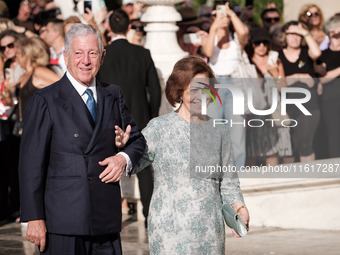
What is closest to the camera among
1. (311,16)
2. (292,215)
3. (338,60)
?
(292,215)

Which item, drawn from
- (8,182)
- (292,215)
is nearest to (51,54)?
(8,182)

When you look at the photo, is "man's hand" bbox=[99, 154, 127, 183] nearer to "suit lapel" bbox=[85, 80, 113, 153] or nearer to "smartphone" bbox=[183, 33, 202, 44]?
"suit lapel" bbox=[85, 80, 113, 153]

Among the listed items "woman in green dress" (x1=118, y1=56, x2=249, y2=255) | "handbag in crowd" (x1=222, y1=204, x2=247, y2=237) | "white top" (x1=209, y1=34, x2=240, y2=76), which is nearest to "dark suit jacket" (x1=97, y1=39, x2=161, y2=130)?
"white top" (x1=209, y1=34, x2=240, y2=76)

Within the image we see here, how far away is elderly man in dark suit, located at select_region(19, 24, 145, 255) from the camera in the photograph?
5.76 m

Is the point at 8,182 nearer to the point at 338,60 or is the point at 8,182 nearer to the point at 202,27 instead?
the point at 202,27

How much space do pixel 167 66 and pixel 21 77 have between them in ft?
5.64

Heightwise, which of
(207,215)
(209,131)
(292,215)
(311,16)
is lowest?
(292,215)

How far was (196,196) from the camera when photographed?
6.26m

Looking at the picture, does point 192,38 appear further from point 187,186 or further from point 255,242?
point 187,186

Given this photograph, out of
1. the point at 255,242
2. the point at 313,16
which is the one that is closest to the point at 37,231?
the point at 255,242

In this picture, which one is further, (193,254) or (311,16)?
(311,16)

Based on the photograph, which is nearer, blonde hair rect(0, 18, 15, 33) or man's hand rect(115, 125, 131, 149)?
man's hand rect(115, 125, 131, 149)

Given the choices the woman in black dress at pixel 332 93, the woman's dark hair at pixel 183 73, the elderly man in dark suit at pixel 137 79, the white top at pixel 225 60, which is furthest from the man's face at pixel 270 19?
the woman's dark hair at pixel 183 73

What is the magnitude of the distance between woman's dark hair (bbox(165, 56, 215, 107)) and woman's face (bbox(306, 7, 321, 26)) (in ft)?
26.0
